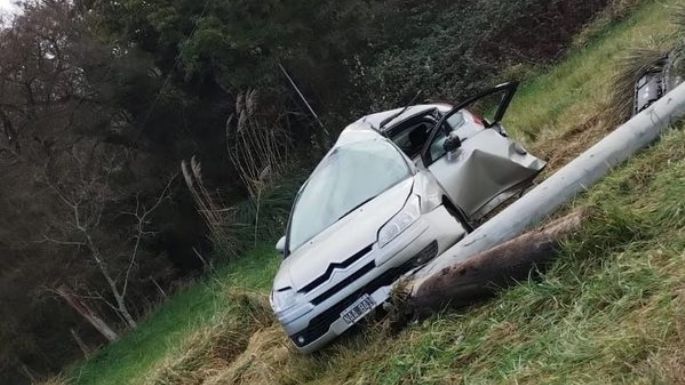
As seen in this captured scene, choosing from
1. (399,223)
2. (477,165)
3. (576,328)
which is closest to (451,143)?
(477,165)

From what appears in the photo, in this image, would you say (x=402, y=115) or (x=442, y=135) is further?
(x=402, y=115)

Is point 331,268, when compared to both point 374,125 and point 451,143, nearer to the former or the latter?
point 451,143

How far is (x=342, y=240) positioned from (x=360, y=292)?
20.0 inches

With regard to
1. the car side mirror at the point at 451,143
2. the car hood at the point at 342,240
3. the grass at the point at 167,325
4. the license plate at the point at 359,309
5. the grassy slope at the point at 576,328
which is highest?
the car hood at the point at 342,240

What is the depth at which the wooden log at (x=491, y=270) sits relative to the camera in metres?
4.89

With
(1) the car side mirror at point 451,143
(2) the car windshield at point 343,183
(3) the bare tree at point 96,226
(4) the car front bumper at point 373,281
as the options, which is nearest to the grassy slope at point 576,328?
(4) the car front bumper at point 373,281

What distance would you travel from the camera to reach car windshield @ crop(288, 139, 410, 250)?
22.6 feet

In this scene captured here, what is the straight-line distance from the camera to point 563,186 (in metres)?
5.81

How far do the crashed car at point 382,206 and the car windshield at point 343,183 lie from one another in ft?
0.04

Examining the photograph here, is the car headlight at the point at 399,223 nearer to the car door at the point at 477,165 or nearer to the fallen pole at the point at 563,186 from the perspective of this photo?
the fallen pole at the point at 563,186

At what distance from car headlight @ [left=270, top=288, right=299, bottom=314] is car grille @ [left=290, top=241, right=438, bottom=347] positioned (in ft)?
0.78

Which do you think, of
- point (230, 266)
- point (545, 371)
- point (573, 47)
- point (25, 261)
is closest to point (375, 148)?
point (545, 371)

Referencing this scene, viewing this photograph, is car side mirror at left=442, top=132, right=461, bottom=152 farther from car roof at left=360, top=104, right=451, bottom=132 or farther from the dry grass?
the dry grass

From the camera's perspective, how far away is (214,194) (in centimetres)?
1803
